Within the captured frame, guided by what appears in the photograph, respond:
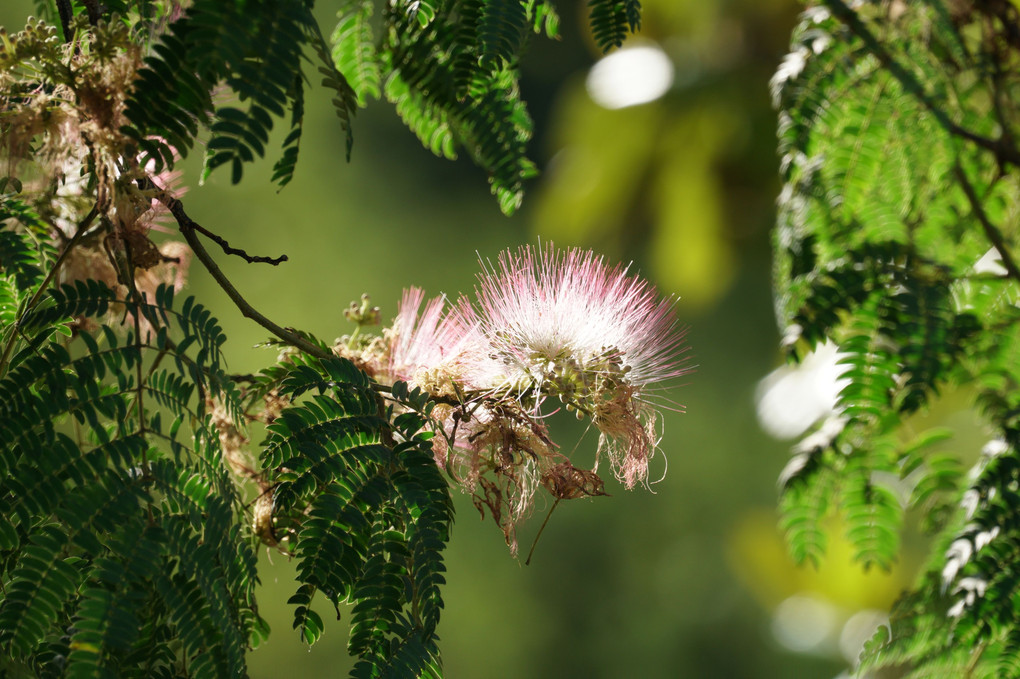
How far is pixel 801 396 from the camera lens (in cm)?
491

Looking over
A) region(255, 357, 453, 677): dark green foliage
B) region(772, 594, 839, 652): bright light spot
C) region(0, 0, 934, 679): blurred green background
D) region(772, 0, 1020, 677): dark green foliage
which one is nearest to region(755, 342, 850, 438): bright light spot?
region(0, 0, 934, 679): blurred green background

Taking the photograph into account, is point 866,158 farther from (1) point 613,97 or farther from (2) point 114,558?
(1) point 613,97

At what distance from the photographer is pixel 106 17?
2.97ft

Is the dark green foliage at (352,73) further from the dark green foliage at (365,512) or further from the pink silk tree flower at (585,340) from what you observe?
the dark green foliage at (365,512)

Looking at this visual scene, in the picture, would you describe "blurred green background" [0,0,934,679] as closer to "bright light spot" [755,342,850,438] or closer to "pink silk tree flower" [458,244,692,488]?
"bright light spot" [755,342,850,438]

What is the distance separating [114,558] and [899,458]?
139 cm


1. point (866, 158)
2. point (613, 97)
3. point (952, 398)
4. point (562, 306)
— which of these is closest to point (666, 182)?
point (613, 97)

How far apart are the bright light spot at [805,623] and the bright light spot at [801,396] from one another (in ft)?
5.93

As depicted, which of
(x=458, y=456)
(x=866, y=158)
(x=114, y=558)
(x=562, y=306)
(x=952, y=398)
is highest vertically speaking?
(x=952, y=398)

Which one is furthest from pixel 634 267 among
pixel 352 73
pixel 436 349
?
pixel 436 349

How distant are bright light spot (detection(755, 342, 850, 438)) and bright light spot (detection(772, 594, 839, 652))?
5.93ft

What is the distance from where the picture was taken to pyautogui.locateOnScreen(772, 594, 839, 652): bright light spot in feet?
20.7

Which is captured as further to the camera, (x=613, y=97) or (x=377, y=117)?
(x=377, y=117)

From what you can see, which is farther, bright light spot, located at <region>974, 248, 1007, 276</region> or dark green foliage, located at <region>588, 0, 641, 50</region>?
bright light spot, located at <region>974, 248, 1007, 276</region>
